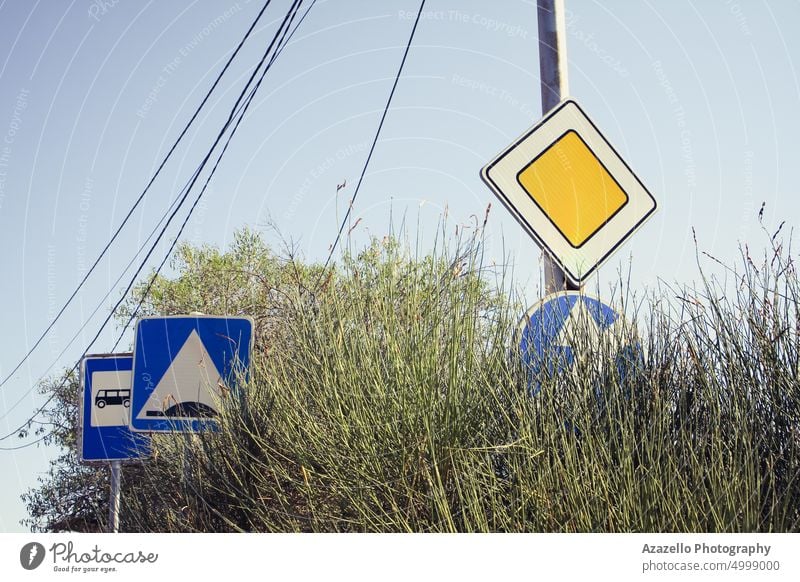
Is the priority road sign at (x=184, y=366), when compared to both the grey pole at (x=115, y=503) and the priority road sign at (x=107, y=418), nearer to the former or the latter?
the grey pole at (x=115, y=503)

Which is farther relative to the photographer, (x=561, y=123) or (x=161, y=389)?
(x=161, y=389)

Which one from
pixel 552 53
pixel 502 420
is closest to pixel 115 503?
pixel 502 420

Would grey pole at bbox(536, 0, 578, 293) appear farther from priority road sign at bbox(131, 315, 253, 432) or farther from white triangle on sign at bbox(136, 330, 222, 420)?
white triangle on sign at bbox(136, 330, 222, 420)

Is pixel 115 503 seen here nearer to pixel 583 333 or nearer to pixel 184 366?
pixel 184 366

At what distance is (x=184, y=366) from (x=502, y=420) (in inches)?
127

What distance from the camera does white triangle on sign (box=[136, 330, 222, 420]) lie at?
7.09 meters

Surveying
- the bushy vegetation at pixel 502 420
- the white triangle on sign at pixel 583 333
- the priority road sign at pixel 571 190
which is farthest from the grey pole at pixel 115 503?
the priority road sign at pixel 571 190

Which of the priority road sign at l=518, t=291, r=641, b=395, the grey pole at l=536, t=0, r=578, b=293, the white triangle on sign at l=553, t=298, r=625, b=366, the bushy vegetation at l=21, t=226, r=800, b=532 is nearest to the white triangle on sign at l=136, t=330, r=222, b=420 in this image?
the bushy vegetation at l=21, t=226, r=800, b=532

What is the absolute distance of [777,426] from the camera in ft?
14.8

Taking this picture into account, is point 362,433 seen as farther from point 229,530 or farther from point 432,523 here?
point 229,530

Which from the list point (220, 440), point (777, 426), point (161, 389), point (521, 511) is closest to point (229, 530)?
point (220, 440)

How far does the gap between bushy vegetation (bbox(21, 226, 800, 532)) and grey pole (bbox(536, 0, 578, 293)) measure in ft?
3.52

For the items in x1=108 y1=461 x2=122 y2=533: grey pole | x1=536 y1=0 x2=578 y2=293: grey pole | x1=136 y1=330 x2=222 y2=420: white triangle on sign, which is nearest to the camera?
x1=536 y1=0 x2=578 y2=293: grey pole
